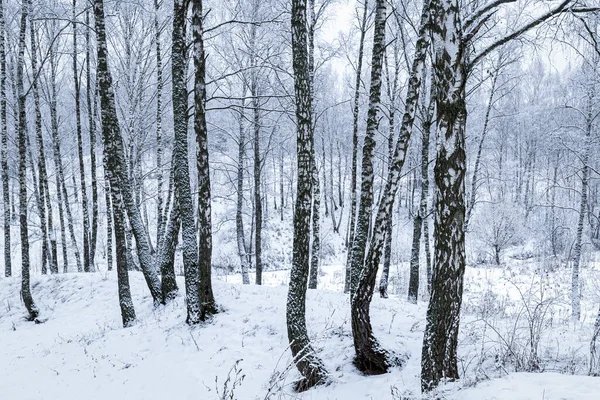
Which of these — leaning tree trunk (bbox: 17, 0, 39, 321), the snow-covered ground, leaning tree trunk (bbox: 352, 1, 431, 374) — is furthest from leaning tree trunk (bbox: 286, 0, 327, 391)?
leaning tree trunk (bbox: 17, 0, 39, 321)

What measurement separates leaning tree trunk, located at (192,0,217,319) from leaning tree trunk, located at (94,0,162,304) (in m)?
2.20

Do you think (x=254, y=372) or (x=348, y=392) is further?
(x=254, y=372)

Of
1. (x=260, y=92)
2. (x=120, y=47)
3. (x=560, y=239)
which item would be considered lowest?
(x=560, y=239)

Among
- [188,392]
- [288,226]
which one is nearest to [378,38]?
[188,392]

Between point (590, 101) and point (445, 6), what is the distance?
12.7m

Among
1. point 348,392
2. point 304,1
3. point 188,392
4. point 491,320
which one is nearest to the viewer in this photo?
point 348,392

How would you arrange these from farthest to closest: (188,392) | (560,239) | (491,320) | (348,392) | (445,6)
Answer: (560,239) < (491,320) < (188,392) < (348,392) < (445,6)

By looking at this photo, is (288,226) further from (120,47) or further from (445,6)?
(445,6)

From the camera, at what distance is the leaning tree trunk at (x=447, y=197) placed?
3498mm

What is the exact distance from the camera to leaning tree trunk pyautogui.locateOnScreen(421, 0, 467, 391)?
350 centimetres

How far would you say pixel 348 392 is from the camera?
4.86 m

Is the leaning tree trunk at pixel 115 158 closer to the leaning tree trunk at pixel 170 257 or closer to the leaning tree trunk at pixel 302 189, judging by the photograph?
the leaning tree trunk at pixel 170 257

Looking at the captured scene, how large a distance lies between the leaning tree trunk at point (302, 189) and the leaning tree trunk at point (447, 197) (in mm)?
1817

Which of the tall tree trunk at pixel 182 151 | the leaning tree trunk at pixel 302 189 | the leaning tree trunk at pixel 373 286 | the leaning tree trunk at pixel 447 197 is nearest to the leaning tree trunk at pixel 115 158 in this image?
the tall tree trunk at pixel 182 151
